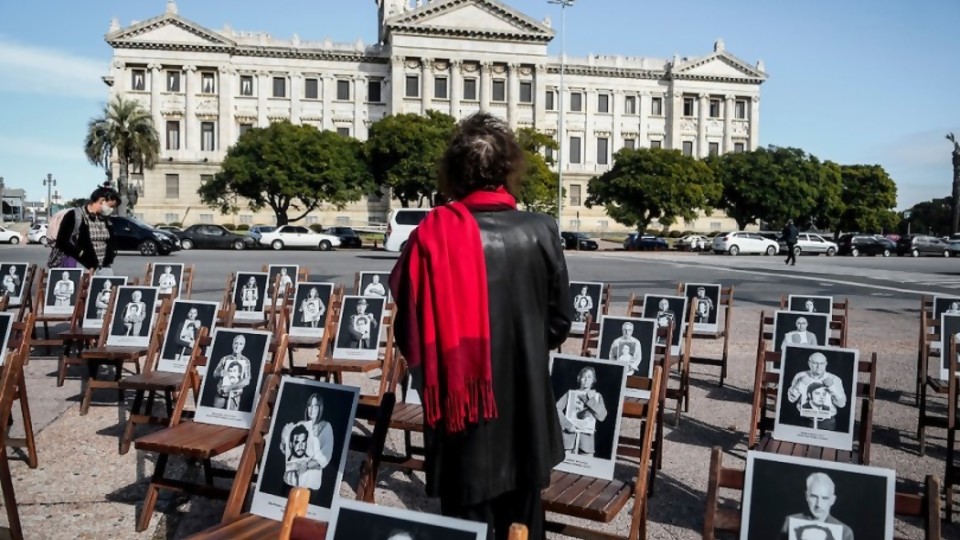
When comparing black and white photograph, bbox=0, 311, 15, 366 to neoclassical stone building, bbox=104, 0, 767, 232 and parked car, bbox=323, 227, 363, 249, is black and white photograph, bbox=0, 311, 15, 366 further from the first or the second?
neoclassical stone building, bbox=104, 0, 767, 232

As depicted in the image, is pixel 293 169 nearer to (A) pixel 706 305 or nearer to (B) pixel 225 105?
(B) pixel 225 105

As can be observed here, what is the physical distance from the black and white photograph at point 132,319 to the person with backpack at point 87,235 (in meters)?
2.13

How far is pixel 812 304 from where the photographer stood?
875cm

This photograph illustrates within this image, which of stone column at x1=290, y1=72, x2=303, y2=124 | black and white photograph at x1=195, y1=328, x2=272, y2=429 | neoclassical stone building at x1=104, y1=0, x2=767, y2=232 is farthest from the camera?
stone column at x1=290, y1=72, x2=303, y2=124

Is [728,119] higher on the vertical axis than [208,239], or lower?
higher

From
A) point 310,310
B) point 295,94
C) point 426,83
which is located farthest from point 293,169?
point 310,310

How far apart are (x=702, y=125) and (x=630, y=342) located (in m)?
76.0

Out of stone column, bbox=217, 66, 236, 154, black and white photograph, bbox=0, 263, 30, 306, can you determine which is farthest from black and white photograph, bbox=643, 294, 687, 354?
stone column, bbox=217, 66, 236, 154

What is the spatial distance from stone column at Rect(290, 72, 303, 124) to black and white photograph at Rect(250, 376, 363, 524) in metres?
69.6

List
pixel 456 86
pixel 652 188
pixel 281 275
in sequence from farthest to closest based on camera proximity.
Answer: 1. pixel 456 86
2. pixel 652 188
3. pixel 281 275

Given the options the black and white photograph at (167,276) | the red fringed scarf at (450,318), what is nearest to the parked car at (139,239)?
the black and white photograph at (167,276)

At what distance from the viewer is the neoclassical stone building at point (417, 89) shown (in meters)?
67.2

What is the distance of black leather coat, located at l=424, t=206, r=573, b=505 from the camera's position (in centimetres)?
288

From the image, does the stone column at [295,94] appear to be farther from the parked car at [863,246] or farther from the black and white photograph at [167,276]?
the black and white photograph at [167,276]
